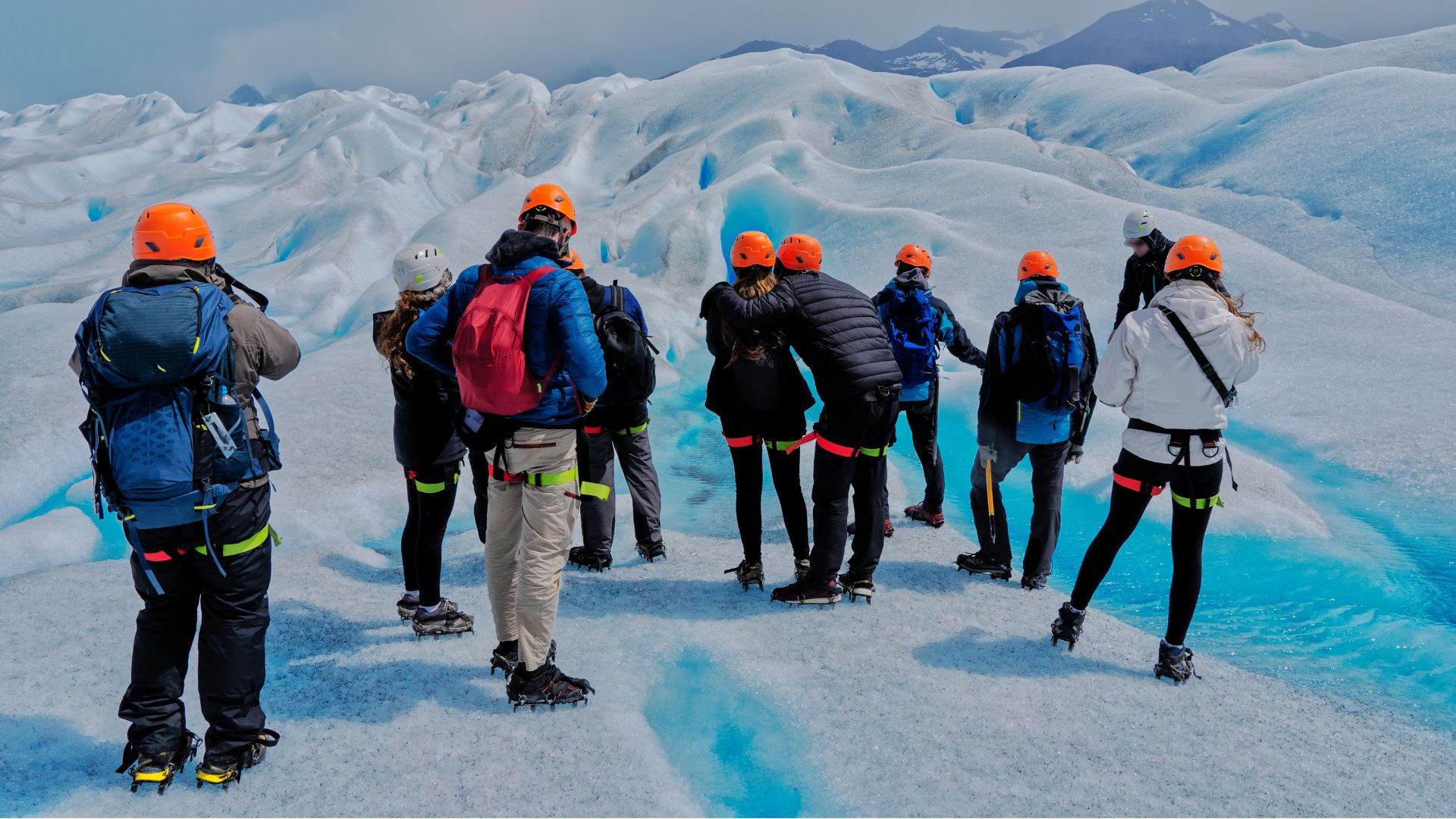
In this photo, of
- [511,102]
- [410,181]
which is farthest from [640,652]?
[511,102]

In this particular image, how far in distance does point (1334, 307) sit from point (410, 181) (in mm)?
18769

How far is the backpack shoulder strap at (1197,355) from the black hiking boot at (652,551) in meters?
2.79

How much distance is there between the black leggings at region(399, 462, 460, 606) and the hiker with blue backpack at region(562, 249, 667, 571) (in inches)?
23.4

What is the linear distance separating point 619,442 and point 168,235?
7.61 feet

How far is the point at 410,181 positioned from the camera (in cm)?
1873

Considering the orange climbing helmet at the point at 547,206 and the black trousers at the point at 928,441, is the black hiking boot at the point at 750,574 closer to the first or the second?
the black trousers at the point at 928,441

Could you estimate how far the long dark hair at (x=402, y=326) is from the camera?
9.82 feet

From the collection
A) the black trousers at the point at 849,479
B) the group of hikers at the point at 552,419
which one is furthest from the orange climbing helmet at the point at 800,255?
the black trousers at the point at 849,479

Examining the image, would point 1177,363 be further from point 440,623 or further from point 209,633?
point 209,633

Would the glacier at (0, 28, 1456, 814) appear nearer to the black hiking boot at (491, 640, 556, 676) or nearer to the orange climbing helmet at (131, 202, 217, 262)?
the black hiking boot at (491, 640, 556, 676)

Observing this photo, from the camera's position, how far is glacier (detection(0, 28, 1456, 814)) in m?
2.50

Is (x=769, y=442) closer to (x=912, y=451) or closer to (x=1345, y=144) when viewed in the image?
(x=912, y=451)

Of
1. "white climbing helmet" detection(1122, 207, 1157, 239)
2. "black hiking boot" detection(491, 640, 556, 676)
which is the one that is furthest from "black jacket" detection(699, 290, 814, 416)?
"white climbing helmet" detection(1122, 207, 1157, 239)

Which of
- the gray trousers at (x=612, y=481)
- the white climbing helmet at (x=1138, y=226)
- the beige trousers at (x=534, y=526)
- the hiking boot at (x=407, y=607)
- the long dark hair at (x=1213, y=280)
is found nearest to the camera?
the beige trousers at (x=534, y=526)
